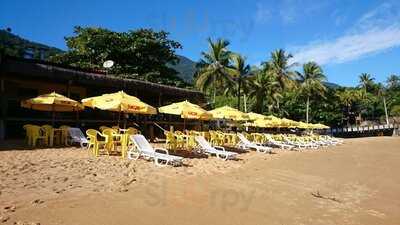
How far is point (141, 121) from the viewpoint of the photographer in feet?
66.6

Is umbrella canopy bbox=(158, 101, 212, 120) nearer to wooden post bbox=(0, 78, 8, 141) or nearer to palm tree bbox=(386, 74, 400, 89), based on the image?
wooden post bbox=(0, 78, 8, 141)

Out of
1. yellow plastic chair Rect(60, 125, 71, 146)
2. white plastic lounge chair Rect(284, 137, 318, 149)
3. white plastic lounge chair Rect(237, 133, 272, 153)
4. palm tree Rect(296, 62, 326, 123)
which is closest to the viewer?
yellow plastic chair Rect(60, 125, 71, 146)

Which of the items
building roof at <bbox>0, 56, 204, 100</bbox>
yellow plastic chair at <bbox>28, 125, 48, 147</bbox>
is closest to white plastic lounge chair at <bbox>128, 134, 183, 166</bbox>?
yellow plastic chair at <bbox>28, 125, 48, 147</bbox>

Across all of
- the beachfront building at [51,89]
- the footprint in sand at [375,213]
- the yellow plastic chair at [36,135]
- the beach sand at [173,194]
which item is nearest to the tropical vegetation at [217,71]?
the beachfront building at [51,89]

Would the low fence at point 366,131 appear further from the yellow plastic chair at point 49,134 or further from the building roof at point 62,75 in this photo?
the yellow plastic chair at point 49,134

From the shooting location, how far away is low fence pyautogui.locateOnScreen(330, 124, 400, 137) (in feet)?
187

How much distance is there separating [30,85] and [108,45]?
16470 millimetres

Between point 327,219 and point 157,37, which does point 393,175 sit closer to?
point 327,219

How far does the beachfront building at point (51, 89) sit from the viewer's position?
1498 cm

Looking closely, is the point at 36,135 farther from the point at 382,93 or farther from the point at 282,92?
the point at 382,93

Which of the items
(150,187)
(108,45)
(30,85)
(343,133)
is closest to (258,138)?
(30,85)

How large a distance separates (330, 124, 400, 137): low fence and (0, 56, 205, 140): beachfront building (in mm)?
40838

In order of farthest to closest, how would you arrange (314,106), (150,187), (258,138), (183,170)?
(314,106)
(258,138)
(183,170)
(150,187)

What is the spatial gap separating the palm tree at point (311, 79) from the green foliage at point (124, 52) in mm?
22397
